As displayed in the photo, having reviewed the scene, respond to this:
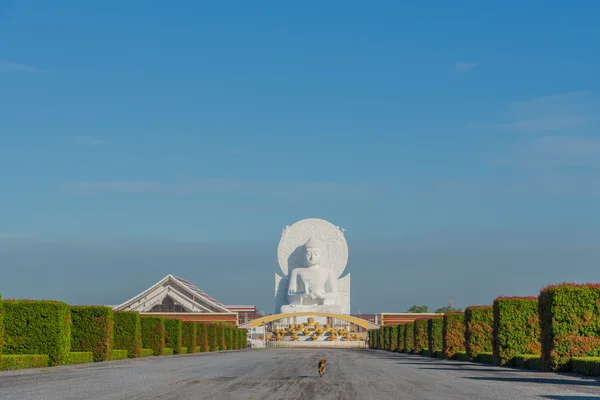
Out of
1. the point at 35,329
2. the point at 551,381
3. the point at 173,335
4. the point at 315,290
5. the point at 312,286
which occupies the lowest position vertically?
the point at 173,335

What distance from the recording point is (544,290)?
28.6m

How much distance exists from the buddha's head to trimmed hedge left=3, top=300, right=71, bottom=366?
7912cm

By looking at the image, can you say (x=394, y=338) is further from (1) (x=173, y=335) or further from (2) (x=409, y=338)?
(1) (x=173, y=335)

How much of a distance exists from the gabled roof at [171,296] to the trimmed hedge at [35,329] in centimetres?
8712

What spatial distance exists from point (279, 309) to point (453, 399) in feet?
327

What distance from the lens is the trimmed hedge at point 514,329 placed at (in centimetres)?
3344

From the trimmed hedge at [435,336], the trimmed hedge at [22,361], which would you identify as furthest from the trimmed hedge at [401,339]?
the trimmed hedge at [22,361]

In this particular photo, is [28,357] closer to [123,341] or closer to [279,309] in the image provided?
[123,341]

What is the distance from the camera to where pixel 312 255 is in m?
110

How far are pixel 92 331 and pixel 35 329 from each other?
19.1 feet

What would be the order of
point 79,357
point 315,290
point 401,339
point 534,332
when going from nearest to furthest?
point 79,357, point 534,332, point 401,339, point 315,290

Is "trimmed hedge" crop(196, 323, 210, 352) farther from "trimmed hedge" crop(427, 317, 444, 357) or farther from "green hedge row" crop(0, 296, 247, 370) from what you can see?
"trimmed hedge" crop(427, 317, 444, 357)

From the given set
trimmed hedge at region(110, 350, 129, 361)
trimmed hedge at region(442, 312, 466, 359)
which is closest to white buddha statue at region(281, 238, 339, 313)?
trimmed hedge at region(442, 312, 466, 359)

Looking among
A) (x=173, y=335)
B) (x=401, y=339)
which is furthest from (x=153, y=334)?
(x=401, y=339)
